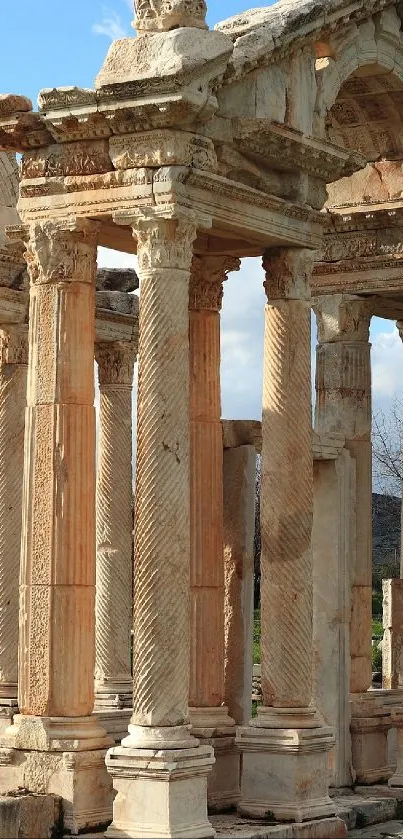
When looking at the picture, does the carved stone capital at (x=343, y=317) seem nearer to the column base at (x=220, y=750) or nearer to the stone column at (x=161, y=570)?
the column base at (x=220, y=750)

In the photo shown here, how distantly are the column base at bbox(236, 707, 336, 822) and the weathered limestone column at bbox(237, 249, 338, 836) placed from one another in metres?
0.01

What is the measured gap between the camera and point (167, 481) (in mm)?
18891

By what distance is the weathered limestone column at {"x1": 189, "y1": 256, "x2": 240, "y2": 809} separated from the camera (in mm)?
21391

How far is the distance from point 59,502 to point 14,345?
6366mm

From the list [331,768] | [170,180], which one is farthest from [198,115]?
[331,768]

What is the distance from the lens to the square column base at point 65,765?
1880 centimetres

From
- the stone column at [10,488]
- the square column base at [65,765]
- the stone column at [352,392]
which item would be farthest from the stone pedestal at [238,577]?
the square column base at [65,765]

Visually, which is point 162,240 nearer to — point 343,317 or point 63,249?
point 63,249

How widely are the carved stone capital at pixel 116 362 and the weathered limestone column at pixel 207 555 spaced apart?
5769 millimetres

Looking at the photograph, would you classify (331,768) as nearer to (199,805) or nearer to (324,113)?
(199,805)

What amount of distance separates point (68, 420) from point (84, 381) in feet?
1.55

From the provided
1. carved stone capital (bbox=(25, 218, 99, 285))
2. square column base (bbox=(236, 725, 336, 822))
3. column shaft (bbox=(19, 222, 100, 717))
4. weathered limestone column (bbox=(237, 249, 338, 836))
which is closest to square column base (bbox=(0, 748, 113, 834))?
column shaft (bbox=(19, 222, 100, 717))

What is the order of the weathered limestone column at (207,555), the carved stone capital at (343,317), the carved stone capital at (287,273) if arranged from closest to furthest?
the carved stone capital at (287,273) < the weathered limestone column at (207,555) < the carved stone capital at (343,317)

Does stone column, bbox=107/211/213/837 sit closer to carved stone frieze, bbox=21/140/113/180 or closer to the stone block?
the stone block
